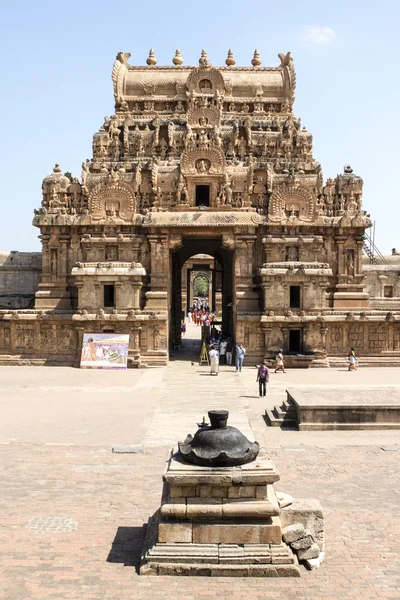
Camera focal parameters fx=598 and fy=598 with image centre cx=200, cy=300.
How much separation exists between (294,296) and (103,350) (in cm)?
907

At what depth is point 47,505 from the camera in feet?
30.8

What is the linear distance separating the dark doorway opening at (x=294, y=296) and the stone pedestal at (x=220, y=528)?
2076 centimetres

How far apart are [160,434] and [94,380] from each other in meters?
9.29

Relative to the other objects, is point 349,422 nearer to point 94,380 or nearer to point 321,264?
point 94,380

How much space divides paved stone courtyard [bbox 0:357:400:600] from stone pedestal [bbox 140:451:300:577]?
183mm

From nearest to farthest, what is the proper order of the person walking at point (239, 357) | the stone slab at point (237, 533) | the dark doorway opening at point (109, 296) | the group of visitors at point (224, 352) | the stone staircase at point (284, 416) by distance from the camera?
the stone slab at point (237, 533) < the stone staircase at point (284, 416) < the group of visitors at point (224, 352) < the person walking at point (239, 357) < the dark doorway opening at point (109, 296)

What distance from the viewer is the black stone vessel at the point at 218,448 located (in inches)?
288

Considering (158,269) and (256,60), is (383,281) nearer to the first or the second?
(158,269)

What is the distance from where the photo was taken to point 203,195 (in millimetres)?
29422

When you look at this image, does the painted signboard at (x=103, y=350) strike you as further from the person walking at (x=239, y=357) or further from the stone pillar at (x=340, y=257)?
the stone pillar at (x=340, y=257)

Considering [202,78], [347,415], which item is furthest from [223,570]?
[202,78]

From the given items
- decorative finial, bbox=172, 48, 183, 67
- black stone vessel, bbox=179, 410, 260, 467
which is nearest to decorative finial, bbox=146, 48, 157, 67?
decorative finial, bbox=172, 48, 183, 67

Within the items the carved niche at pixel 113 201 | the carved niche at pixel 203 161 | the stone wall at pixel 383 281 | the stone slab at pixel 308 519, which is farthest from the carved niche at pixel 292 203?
the stone slab at pixel 308 519

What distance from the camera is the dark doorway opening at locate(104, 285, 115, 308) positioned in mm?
27719
